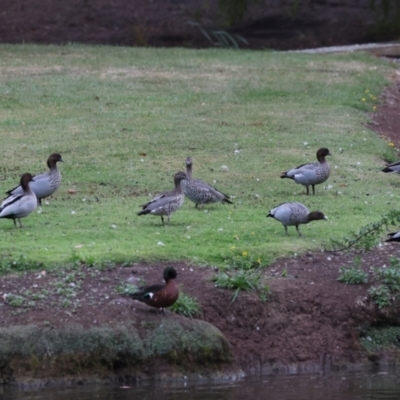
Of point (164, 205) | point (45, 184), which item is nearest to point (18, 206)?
point (45, 184)

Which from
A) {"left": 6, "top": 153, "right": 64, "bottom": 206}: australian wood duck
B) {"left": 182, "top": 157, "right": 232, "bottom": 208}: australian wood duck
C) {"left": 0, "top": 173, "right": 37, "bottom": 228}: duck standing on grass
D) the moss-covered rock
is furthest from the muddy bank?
{"left": 6, "top": 153, "right": 64, "bottom": 206}: australian wood duck

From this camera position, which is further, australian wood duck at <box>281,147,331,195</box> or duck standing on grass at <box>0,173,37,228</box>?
australian wood duck at <box>281,147,331,195</box>

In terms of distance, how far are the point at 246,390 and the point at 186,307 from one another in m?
1.21

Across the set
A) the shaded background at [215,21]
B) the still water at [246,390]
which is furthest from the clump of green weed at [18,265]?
the shaded background at [215,21]

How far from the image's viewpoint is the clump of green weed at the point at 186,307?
1103cm

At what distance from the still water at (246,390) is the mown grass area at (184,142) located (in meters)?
2.05

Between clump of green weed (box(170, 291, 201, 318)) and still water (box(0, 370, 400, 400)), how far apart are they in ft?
2.78

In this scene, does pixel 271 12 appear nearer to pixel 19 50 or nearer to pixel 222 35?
pixel 222 35

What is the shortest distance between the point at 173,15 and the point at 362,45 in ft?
18.1

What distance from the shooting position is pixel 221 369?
10781 millimetres

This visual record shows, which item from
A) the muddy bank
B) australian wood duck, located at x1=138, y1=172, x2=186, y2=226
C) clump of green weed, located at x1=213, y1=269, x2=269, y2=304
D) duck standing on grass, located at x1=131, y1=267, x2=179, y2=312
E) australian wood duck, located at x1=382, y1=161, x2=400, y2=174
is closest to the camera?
the muddy bank

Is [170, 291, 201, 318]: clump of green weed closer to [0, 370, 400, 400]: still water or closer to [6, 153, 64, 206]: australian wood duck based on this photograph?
[0, 370, 400, 400]: still water

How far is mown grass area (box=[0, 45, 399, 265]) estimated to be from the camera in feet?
42.9

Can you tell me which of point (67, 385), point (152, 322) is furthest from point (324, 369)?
point (67, 385)
